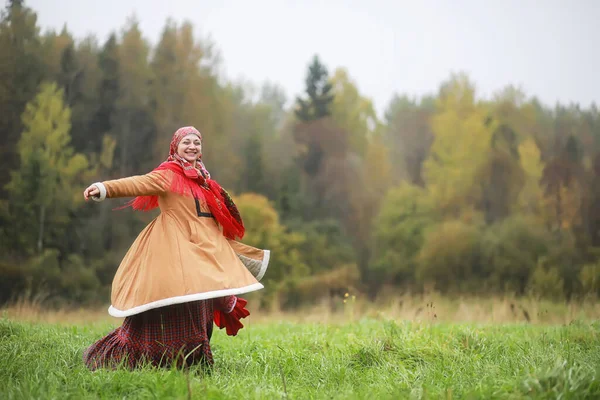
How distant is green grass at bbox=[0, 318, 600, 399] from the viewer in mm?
3430

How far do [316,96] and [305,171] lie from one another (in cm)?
468

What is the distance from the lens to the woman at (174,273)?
4.35m

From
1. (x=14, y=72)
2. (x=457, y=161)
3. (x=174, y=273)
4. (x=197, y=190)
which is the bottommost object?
(x=174, y=273)

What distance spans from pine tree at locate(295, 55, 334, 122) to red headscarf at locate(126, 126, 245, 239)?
27654 mm

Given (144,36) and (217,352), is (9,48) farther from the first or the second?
(217,352)

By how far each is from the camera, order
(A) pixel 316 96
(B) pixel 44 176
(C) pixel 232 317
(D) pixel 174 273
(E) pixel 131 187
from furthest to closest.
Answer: (A) pixel 316 96 → (B) pixel 44 176 → (C) pixel 232 317 → (E) pixel 131 187 → (D) pixel 174 273

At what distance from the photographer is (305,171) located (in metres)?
31.3

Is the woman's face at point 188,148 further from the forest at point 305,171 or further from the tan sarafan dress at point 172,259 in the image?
the forest at point 305,171

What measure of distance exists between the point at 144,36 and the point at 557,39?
30.3 metres

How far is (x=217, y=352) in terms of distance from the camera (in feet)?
17.4

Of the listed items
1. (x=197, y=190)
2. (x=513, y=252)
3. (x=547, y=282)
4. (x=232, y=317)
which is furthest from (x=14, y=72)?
(x=547, y=282)

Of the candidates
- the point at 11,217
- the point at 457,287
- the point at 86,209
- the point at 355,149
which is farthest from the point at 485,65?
the point at 11,217

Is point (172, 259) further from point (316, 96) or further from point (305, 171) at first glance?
point (316, 96)

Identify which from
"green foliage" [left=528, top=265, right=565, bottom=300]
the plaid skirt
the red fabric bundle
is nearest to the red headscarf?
the red fabric bundle
